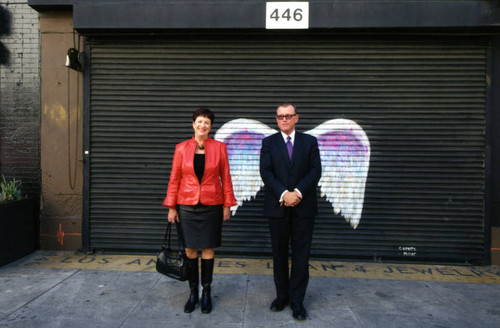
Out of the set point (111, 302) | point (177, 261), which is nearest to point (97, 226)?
point (111, 302)

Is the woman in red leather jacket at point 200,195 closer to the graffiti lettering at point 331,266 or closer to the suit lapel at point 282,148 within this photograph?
the suit lapel at point 282,148

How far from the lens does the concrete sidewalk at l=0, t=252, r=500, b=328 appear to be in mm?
3270

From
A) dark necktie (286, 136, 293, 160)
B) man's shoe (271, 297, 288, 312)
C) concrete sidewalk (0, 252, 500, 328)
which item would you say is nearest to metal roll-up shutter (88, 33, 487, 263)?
concrete sidewalk (0, 252, 500, 328)

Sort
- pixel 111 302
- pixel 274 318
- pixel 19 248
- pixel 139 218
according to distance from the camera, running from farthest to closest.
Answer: pixel 139 218 < pixel 19 248 < pixel 111 302 < pixel 274 318

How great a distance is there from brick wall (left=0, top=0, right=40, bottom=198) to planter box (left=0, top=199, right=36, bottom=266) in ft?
1.66

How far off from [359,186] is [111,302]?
12.6ft

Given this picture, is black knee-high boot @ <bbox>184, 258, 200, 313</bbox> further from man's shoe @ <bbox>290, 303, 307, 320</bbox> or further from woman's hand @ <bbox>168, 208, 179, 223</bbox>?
man's shoe @ <bbox>290, 303, 307, 320</bbox>

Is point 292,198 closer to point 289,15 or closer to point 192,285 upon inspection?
point 192,285

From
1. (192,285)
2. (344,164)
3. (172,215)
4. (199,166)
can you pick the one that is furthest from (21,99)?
(344,164)

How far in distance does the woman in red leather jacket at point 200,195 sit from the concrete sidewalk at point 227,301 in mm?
428

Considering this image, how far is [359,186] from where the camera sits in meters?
5.19

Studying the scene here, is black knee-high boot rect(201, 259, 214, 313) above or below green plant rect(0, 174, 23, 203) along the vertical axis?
below

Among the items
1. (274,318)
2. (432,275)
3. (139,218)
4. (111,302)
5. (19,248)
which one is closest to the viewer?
(274,318)

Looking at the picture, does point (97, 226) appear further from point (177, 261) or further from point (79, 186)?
point (177, 261)
